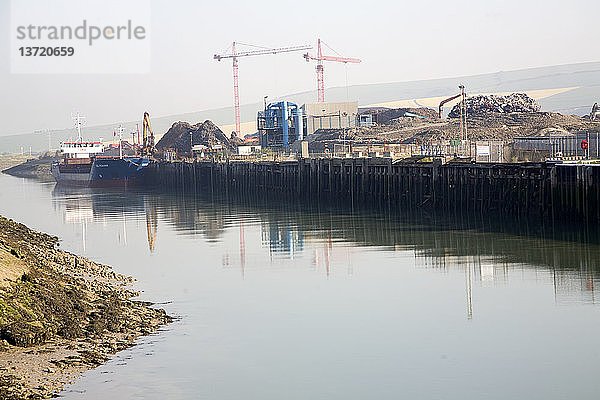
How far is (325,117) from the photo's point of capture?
142 meters

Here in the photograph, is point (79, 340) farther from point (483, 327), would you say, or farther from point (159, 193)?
point (159, 193)

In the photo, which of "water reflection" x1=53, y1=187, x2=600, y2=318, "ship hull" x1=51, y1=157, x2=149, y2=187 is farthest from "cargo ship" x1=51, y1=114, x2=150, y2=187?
"water reflection" x1=53, y1=187, x2=600, y2=318

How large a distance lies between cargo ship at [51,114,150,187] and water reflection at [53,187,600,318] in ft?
185

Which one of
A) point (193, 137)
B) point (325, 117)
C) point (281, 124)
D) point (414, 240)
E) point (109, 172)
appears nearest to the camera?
point (414, 240)

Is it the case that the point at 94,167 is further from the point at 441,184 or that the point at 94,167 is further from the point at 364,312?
the point at 364,312

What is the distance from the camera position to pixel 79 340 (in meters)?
20.8

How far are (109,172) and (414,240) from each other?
89410 millimetres

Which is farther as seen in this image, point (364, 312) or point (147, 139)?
point (147, 139)

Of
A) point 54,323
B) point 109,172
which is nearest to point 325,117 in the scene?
point 109,172

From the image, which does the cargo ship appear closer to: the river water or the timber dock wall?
the timber dock wall

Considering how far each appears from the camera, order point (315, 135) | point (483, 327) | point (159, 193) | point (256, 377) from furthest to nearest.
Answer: point (315, 135), point (159, 193), point (483, 327), point (256, 377)

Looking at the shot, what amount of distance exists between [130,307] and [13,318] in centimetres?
547

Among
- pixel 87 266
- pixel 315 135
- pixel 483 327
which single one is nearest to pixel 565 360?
A: pixel 483 327

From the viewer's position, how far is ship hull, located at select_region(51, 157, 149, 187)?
125562 mm
